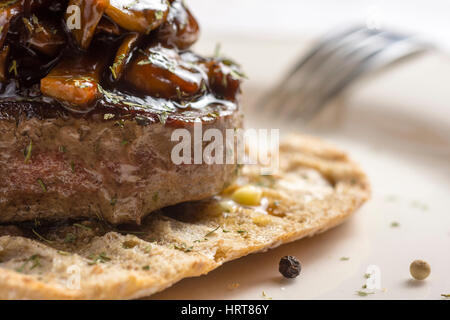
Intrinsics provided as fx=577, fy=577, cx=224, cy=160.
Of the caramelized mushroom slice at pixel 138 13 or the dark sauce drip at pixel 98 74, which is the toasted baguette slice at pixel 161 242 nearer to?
the dark sauce drip at pixel 98 74

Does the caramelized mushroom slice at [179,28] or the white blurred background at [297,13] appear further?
the white blurred background at [297,13]

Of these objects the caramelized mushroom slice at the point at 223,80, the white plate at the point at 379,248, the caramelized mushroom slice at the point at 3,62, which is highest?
the caramelized mushroom slice at the point at 3,62

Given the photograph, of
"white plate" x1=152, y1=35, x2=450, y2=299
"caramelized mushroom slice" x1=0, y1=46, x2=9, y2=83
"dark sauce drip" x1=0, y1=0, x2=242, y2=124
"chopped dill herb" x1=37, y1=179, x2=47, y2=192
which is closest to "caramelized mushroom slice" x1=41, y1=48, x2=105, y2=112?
"dark sauce drip" x1=0, y1=0, x2=242, y2=124

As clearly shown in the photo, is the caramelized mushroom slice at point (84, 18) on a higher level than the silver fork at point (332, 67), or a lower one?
higher

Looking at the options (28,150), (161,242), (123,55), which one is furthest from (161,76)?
(161,242)

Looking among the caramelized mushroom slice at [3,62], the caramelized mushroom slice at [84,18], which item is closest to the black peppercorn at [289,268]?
the caramelized mushroom slice at [84,18]

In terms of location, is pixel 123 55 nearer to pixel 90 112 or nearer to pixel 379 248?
pixel 90 112

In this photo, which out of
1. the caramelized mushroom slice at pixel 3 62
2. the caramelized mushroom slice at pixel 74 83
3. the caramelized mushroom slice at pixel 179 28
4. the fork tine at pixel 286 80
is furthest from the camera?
the fork tine at pixel 286 80
